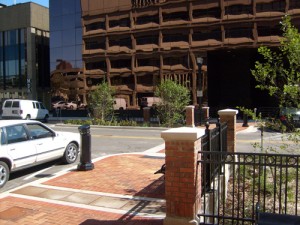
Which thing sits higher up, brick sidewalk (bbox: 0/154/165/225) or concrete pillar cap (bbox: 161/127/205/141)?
concrete pillar cap (bbox: 161/127/205/141)

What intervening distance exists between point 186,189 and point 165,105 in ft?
64.3

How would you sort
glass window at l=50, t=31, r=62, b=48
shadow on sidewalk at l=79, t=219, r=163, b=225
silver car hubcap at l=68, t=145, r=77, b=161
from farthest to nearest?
1. glass window at l=50, t=31, r=62, b=48
2. silver car hubcap at l=68, t=145, r=77, b=161
3. shadow on sidewalk at l=79, t=219, r=163, b=225

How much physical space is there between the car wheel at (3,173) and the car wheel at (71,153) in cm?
232

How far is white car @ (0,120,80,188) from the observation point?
8.30 m

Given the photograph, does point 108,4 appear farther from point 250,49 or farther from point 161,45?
point 250,49

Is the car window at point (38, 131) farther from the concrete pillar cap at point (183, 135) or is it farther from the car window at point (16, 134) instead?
the concrete pillar cap at point (183, 135)

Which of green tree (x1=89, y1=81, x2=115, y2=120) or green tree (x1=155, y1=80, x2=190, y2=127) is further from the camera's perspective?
green tree (x1=89, y1=81, x2=115, y2=120)

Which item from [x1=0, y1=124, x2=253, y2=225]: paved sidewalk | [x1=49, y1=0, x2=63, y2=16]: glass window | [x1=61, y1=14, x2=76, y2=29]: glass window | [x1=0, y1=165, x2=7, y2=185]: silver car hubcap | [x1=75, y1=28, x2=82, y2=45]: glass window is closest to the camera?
[x1=0, y1=124, x2=253, y2=225]: paved sidewalk

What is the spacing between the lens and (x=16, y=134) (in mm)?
8789

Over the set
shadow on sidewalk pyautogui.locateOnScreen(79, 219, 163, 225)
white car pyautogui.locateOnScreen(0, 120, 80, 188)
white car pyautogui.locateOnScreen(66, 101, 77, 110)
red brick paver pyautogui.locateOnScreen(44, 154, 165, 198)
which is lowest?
shadow on sidewalk pyautogui.locateOnScreen(79, 219, 163, 225)

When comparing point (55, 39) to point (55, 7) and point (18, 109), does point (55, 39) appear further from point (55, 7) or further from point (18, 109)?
point (18, 109)

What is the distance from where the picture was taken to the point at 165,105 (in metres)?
24.4

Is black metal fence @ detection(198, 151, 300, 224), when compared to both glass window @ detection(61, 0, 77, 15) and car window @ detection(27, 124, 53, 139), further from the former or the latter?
glass window @ detection(61, 0, 77, 15)

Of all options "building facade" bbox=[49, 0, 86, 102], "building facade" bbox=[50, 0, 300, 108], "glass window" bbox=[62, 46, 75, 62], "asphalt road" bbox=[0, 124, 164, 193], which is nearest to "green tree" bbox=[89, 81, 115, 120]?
"asphalt road" bbox=[0, 124, 164, 193]
